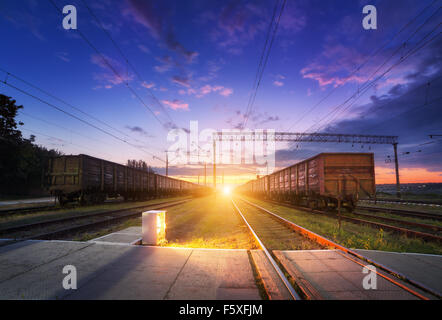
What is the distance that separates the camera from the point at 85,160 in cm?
1414

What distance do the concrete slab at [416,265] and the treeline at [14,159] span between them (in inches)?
1347

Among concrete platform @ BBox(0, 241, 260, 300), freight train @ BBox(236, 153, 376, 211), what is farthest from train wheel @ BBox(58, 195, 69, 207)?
freight train @ BBox(236, 153, 376, 211)

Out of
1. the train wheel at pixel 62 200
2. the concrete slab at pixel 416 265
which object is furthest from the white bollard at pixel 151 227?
the train wheel at pixel 62 200

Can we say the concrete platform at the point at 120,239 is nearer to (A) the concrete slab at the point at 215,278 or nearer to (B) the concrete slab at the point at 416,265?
(A) the concrete slab at the point at 215,278

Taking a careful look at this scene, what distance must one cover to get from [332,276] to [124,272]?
322 centimetres

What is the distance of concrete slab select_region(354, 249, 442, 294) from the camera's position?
9.67 ft

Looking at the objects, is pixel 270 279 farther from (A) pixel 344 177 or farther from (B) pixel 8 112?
(B) pixel 8 112

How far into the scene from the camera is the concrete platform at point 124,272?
248 cm

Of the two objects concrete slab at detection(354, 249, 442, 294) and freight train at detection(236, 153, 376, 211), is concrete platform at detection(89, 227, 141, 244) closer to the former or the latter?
concrete slab at detection(354, 249, 442, 294)

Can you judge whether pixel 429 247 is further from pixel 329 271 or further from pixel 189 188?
pixel 189 188

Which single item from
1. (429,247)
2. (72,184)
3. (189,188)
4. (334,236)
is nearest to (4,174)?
(72,184)

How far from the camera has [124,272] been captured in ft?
10.1

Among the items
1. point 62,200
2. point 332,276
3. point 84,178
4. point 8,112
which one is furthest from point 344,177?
point 8,112

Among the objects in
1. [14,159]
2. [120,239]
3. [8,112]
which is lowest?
[120,239]
